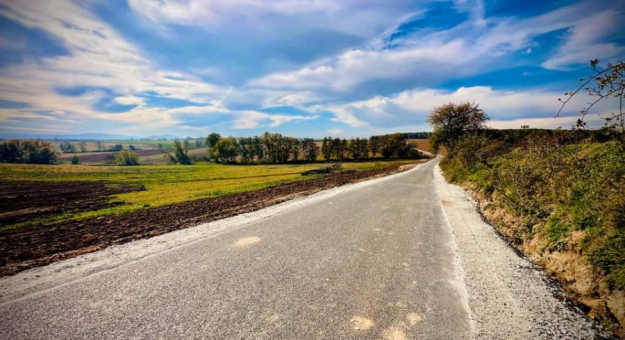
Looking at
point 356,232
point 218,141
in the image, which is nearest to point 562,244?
point 356,232

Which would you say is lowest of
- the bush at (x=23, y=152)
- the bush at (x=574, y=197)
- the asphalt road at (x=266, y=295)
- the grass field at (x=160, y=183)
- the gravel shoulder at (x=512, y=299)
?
the grass field at (x=160, y=183)

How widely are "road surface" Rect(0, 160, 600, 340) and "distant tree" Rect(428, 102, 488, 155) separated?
37.1 metres

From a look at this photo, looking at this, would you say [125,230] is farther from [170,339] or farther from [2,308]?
[170,339]

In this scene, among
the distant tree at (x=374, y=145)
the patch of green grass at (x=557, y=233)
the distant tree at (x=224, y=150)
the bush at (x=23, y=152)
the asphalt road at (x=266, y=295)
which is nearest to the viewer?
the asphalt road at (x=266, y=295)

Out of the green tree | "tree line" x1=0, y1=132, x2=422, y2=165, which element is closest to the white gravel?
"tree line" x1=0, y1=132, x2=422, y2=165

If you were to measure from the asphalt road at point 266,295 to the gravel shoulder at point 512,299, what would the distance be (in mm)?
304

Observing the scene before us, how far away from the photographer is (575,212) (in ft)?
19.2

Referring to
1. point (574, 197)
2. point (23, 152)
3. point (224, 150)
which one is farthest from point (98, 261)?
point (23, 152)

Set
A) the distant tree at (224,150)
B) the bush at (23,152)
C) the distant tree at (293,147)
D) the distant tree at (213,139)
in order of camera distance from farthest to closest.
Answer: the distant tree at (213,139), the distant tree at (224,150), the distant tree at (293,147), the bush at (23,152)

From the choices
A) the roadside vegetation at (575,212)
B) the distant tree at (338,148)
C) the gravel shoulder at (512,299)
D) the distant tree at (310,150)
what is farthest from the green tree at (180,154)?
the gravel shoulder at (512,299)

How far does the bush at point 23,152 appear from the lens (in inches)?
3548

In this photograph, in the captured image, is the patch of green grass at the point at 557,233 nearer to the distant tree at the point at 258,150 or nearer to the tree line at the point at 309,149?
the tree line at the point at 309,149

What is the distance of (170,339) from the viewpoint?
3359 mm

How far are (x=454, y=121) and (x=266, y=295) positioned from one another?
44275 millimetres
